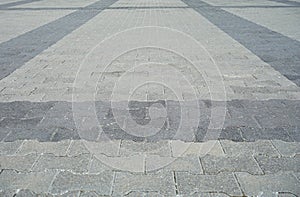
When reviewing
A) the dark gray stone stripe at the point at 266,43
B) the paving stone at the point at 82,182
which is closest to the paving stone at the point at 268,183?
the paving stone at the point at 82,182

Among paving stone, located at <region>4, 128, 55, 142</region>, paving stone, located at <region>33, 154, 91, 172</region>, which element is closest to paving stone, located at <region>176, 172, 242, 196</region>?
paving stone, located at <region>33, 154, 91, 172</region>

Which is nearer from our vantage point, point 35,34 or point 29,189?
point 29,189

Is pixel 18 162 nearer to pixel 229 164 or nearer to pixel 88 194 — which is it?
pixel 88 194

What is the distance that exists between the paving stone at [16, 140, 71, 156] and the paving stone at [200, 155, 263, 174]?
144cm

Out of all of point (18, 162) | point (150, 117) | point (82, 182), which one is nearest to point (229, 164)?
point (150, 117)

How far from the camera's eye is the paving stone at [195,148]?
331 centimetres

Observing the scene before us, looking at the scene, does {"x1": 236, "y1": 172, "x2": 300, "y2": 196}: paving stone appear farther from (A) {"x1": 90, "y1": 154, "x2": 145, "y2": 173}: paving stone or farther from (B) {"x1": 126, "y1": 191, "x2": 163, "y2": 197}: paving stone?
(A) {"x1": 90, "y1": 154, "x2": 145, "y2": 173}: paving stone

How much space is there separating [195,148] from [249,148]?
56 cm

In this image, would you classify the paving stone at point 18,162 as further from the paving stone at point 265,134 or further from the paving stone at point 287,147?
the paving stone at point 287,147

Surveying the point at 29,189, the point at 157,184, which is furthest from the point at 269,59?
the point at 29,189

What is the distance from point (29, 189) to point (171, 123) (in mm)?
1773

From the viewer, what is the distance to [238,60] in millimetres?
6574

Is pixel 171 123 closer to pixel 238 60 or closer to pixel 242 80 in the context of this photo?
pixel 242 80

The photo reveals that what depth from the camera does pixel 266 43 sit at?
7965mm
